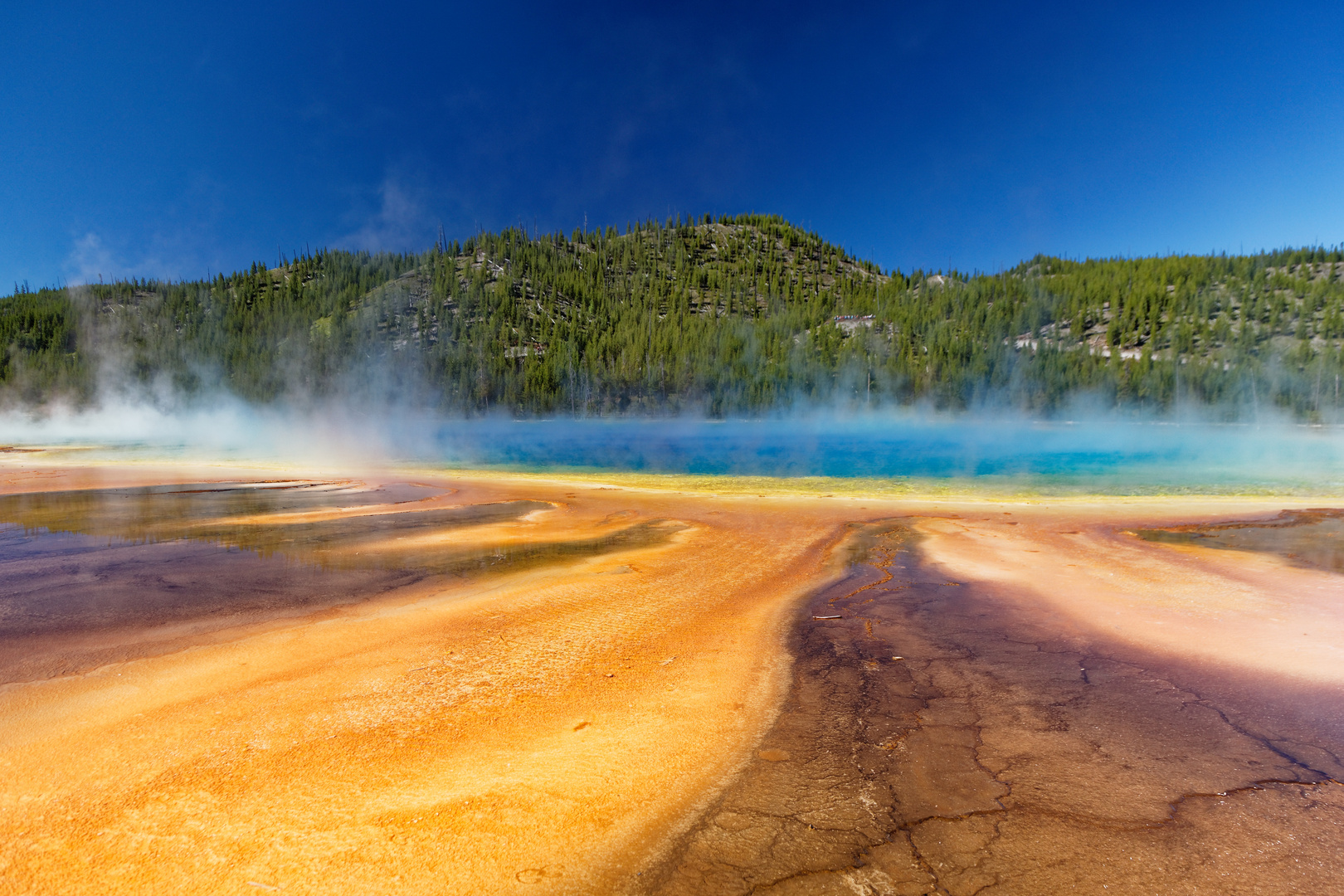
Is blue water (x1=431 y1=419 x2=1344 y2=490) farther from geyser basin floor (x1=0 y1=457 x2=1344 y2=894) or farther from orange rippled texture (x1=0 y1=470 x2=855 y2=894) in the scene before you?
orange rippled texture (x1=0 y1=470 x2=855 y2=894)

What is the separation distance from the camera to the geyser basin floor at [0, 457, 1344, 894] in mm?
2834

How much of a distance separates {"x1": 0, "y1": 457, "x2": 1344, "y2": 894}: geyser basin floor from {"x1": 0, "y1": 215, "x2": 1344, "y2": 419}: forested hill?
4136 inches

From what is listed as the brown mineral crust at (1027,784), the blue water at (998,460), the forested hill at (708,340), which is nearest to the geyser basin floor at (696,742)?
the brown mineral crust at (1027,784)

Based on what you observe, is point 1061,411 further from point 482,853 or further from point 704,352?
point 482,853

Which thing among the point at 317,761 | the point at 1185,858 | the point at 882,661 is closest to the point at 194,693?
the point at 317,761

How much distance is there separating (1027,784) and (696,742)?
1895mm

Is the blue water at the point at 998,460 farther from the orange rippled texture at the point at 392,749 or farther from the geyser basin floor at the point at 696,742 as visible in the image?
the orange rippled texture at the point at 392,749

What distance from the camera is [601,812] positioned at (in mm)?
3213

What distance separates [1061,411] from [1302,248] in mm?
90482

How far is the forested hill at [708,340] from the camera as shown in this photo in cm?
9762

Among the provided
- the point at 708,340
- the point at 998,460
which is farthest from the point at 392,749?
the point at 708,340

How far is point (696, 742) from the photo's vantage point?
13.1 ft

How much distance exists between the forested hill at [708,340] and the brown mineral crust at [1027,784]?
107 m

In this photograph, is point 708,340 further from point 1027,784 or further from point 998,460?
point 1027,784
